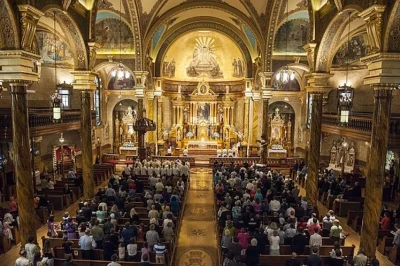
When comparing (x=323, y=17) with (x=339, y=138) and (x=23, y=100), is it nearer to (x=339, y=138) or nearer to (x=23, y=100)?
(x=23, y=100)

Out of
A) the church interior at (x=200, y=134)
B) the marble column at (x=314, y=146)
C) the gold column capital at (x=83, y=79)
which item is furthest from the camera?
the gold column capital at (x=83, y=79)

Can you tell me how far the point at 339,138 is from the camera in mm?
22266

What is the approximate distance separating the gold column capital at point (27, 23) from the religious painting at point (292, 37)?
16.6m

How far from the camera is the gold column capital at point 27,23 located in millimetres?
8172

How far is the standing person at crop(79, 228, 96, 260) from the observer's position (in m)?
7.89

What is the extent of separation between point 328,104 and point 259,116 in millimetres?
5225

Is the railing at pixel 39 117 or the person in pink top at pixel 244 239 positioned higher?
the railing at pixel 39 117

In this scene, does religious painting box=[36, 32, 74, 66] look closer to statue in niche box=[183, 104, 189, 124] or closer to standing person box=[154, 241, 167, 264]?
statue in niche box=[183, 104, 189, 124]

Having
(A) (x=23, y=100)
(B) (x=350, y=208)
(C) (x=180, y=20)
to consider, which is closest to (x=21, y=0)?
(A) (x=23, y=100)

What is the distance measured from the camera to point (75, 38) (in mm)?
12469

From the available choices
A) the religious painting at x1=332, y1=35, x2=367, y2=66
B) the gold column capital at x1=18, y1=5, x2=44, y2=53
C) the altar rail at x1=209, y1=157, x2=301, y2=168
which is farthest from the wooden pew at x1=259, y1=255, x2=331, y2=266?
the religious painting at x1=332, y1=35, x2=367, y2=66

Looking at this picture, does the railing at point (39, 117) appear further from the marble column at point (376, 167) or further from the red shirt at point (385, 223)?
the red shirt at point (385, 223)

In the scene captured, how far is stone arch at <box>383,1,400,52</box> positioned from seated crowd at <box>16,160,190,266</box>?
7408 millimetres

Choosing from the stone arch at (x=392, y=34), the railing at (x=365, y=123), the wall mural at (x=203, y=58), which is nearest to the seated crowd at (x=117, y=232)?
the stone arch at (x=392, y=34)
